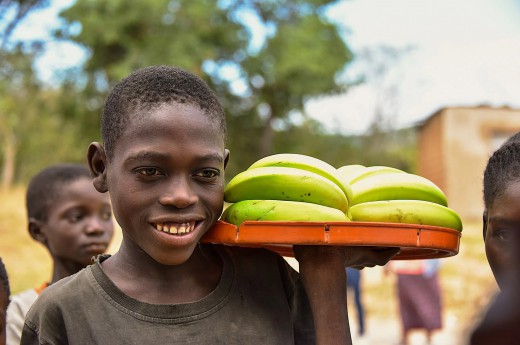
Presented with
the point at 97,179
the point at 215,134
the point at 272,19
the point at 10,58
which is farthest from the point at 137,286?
the point at 272,19

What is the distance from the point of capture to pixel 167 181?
170 centimetres

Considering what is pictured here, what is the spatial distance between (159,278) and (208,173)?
0.32m

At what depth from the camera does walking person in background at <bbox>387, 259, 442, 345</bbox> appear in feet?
28.2

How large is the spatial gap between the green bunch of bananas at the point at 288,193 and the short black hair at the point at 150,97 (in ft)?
0.53

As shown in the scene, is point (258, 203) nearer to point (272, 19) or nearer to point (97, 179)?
point (97, 179)

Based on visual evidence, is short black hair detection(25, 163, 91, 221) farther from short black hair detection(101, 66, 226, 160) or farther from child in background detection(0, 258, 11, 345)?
short black hair detection(101, 66, 226, 160)

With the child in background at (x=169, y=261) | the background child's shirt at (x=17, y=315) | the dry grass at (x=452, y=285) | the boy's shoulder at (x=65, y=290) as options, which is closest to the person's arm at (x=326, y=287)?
the child in background at (x=169, y=261)

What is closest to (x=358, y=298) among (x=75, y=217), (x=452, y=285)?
(x=452, y=285)

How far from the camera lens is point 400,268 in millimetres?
8781

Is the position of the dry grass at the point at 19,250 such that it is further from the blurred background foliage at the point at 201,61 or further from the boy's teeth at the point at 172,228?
the boy's teeth at the point at 172,228

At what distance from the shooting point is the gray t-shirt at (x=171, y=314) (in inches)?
66.3

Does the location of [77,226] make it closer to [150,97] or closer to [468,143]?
[150,97]

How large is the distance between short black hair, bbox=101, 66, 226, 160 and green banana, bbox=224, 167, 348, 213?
15 centimetres

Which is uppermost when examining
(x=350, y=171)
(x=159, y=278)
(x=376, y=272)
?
(x=376, y=272)
